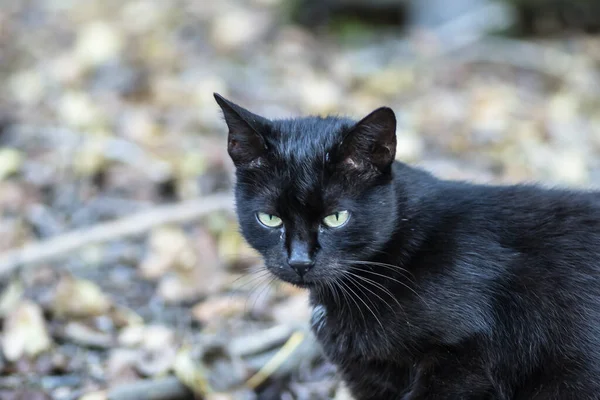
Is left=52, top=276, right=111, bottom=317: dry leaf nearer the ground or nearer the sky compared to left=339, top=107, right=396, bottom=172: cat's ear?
nearer the ground

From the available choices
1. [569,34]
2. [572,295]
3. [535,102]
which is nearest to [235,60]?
[535,102]

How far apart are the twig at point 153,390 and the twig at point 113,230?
3.33 feet

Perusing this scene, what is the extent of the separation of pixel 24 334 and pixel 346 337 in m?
1.46

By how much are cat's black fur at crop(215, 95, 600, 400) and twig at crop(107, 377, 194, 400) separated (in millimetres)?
695

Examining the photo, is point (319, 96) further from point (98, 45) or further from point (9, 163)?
point (9, 163)

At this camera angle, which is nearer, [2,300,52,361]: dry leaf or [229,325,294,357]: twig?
[2,300,52,361]: dry leaf

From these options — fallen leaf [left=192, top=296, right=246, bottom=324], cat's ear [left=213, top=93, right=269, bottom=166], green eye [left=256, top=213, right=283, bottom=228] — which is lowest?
fallen leaf [left=192, top=296, right=246, bottom=324]

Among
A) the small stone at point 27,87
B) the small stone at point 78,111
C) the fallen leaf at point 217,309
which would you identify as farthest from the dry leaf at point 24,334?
the small stone at point 27,87

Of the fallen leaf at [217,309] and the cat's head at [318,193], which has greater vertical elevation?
the cat's head at [318,193]

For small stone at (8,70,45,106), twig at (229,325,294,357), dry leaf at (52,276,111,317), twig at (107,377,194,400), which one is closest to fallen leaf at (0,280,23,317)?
dry leaf at (52,276,111,317)

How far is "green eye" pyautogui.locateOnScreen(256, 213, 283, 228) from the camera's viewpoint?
2.48 m

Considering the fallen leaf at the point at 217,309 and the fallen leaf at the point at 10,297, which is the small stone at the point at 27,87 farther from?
the fallen leaf at the point at 217,309

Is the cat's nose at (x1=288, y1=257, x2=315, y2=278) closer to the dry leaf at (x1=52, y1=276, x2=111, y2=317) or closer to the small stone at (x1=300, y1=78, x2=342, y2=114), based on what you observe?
the dry leaf at (x1=52, y1=276, x2=111, y2=317)

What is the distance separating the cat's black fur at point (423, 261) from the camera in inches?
90.7
